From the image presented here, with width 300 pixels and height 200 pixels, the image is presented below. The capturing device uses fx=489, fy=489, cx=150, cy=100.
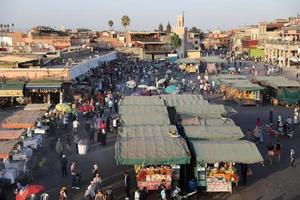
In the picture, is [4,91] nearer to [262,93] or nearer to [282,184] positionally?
[262,93]

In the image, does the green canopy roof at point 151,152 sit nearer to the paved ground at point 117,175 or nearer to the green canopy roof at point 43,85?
the paved ground at point 117,175

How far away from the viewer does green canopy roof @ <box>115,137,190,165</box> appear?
573 inches

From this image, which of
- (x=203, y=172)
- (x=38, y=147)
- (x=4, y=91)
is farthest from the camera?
(x=4, y=91)

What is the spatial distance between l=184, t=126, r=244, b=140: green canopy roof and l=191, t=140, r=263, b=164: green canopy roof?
1024 mm

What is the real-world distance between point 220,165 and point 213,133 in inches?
86.6

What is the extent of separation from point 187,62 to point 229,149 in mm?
46642

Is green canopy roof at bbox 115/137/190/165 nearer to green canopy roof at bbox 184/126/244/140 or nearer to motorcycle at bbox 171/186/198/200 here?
motorcycle at bbox 171/186/198/200

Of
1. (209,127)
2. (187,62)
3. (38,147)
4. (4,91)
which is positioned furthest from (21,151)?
(187,62)

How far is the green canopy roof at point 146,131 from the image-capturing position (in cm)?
1697

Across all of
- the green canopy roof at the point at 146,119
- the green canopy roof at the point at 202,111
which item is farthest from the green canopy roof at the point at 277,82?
the green canopy roof at the point at 146,119

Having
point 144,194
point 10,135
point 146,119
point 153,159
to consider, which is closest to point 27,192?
point 144,194

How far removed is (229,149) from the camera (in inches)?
605

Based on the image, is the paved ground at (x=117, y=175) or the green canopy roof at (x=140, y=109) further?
the green canopy roof at (x=140, y=109)

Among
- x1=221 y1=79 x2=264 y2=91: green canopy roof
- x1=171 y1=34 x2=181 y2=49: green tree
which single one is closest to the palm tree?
x1=171 y1=34 x2=181 y2=49: green tree
